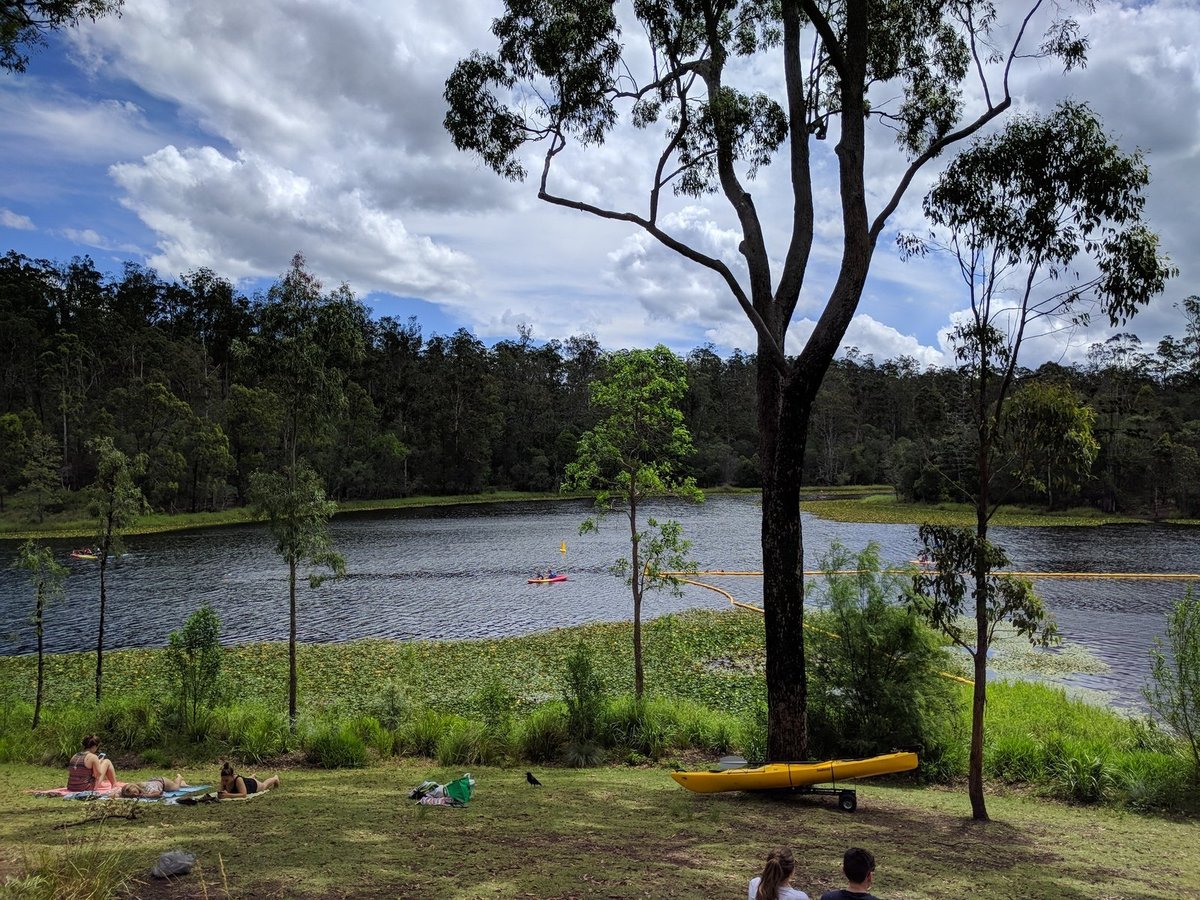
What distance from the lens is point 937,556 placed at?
962cm

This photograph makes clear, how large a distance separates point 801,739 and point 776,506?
11.2ft

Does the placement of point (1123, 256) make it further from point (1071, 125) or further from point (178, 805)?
point (178, 805)

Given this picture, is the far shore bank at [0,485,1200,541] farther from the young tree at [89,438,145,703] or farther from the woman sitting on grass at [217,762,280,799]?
the woman sitting on grass at [217,762,280,799]

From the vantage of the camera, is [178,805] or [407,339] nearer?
[178,805]

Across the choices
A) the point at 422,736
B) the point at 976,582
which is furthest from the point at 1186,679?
the point at 422,736

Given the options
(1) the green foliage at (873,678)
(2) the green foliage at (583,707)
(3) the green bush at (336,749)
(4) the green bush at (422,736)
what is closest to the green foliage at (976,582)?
(1) the green foliage at (873,678)

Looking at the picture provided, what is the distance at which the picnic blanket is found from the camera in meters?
10.0

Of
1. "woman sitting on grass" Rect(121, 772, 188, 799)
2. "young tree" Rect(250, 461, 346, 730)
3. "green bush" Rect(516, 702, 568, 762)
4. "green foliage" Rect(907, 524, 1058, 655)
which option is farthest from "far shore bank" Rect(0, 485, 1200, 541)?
"green foliage" Rect(907, 524, 1058, 655)

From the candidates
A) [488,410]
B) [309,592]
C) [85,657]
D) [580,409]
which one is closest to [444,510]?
[488,410]

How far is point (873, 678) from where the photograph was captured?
12.9m

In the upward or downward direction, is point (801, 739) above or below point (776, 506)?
below

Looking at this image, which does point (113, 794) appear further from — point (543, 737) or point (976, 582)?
point (976, 582)

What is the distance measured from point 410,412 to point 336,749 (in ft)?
285

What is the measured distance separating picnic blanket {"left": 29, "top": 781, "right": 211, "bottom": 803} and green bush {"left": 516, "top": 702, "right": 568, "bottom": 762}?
5.06 metres
